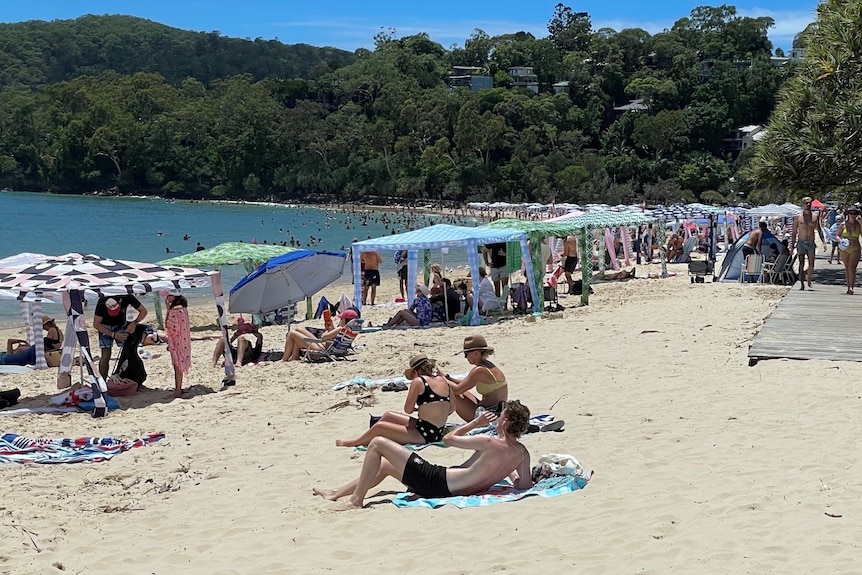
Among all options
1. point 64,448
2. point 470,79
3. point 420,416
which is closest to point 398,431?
point 420,416

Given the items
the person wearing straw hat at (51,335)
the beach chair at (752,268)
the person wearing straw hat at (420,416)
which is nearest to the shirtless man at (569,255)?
the beach chair at (752,268)

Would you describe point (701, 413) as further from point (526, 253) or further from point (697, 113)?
point (697, 113)

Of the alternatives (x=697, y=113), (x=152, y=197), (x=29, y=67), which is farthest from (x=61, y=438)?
(x=29, y=67)

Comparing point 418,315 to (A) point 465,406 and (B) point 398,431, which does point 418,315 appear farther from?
(B) point 398,431

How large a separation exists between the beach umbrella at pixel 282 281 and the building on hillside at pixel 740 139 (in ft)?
259

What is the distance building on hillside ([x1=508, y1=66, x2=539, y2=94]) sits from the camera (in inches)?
4736

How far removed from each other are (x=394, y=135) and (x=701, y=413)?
10124 cm

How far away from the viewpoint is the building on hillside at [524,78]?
395ft

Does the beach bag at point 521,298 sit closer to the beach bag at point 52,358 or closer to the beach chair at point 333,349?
the beach chair at point 333,349

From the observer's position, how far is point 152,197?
4574 inches

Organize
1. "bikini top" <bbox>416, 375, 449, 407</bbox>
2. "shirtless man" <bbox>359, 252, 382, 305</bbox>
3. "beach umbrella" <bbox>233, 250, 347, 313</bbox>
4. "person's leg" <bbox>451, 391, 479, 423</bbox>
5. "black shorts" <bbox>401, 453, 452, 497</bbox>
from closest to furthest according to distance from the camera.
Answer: "black shorts" <bbox>401, 453, 452, 497</bbox> < "bikini top" <bbox>416, 375, 449, 407</bbox> < "person's leg" <bbox>451, 391, 479, 423</bbox> < "beach umbrella" <bbox>233, 250, 347, 313</bbox> < "shirtless man" <bbox>359, 252, 382, 305</bbox>

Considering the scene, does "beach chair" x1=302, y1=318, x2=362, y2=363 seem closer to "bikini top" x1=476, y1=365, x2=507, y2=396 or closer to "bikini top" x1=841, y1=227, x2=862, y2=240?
"bikini top" x1=476, y1=365, x2=507, y2=396

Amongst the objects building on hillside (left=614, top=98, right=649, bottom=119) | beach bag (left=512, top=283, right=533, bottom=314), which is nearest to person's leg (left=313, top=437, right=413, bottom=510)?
beach bag (left=512, top=283, right=533, bottom=314)

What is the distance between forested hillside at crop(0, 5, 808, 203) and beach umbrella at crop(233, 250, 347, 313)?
5327cm
